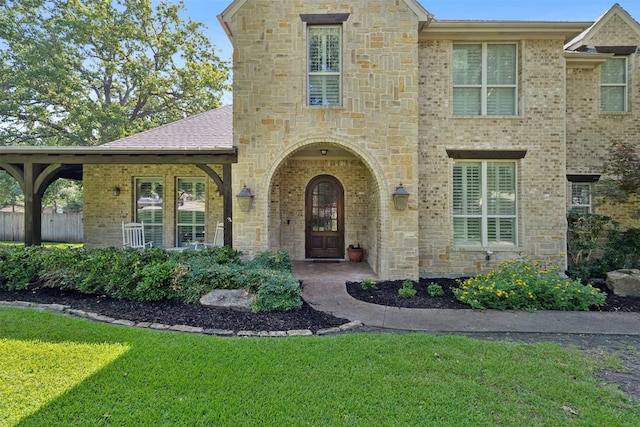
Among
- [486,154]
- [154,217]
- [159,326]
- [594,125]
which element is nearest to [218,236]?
[154,217]

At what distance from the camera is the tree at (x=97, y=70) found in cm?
1556

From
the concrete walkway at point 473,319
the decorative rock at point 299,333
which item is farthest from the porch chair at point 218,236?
the decorative rock at point 299,333

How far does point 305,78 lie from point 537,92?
5.59 meters

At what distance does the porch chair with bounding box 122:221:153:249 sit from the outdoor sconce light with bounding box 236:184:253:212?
4.09 m

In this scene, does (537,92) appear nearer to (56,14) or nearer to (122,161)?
(122,161)

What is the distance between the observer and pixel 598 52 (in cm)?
853

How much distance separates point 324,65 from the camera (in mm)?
7223

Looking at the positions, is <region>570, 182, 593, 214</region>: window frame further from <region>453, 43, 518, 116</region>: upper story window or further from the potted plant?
the potted plant

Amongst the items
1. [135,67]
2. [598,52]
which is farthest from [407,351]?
[135,67]

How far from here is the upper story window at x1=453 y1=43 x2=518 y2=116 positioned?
7.55m

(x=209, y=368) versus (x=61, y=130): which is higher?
(x=61, y=130)

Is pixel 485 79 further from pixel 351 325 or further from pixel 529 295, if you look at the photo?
pixel 351 325

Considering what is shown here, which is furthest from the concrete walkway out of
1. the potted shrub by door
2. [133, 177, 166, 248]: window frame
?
[133, 177, 166, 248]: window frame

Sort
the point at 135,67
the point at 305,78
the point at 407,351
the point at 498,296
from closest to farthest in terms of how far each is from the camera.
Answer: the point at 407,351 < the point at 498,296 < the point at 305,78 < the point at 135,67
